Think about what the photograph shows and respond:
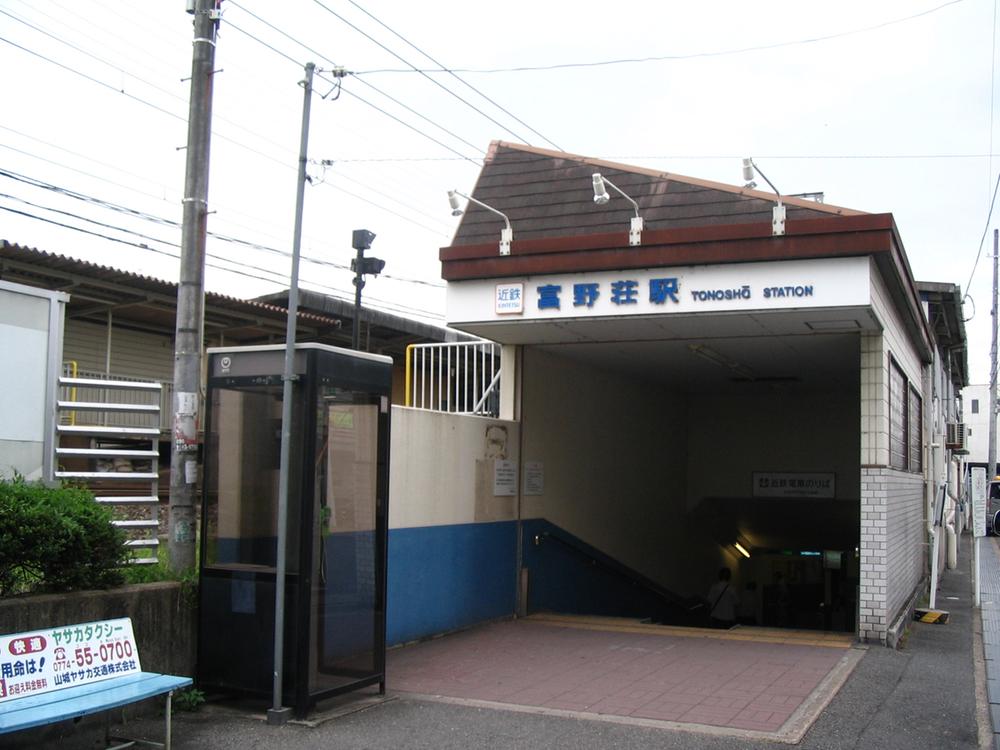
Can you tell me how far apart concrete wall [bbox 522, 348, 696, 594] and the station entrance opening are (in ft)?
0.12

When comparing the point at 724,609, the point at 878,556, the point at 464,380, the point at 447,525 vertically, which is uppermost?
the point at 464,380

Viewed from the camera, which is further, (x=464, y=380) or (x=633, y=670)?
(x=464, y=380)

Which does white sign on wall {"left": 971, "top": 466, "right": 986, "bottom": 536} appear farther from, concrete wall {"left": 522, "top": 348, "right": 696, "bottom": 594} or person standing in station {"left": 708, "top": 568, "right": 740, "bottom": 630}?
concrete wall {"left": 522, "top": 348, "right": 696, "bottom": 594}

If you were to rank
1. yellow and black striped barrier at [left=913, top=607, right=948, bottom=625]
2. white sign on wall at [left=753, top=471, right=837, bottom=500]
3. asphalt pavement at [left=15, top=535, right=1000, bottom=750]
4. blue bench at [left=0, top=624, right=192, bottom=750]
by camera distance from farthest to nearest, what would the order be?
white sign on wall at [left=753, top=471, right=837, bottom=500] < yellow and black striped barrier at [left=913, top=607, right=948, bottom=625] < asphalt pavement at [left=15, top=535, right=1000, bottom=750] < blue bench at [left=0, top=624, right=192, bottom=750]

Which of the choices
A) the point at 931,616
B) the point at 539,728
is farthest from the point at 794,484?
the point at 539,728

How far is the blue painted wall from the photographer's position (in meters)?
9.49

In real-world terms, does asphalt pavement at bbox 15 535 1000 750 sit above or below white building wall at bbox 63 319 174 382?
below

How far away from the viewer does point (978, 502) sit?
1343 cm

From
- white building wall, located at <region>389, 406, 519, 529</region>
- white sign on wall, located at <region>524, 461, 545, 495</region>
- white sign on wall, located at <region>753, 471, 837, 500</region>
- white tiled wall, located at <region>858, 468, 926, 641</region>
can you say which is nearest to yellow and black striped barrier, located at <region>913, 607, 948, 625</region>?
white tiled wall, located at <region>858, 468, 926, 641</region>

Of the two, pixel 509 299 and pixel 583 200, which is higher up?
pixel 583 200

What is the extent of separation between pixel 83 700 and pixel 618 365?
10.1 m

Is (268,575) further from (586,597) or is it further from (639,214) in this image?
(586,597)

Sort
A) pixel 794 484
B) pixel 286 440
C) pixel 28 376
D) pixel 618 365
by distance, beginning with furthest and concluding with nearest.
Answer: pixel 794 484 < pixel 618 365 < pixel 28 376 < pixel 286 440

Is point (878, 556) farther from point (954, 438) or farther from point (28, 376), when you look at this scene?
point (954, 438)
